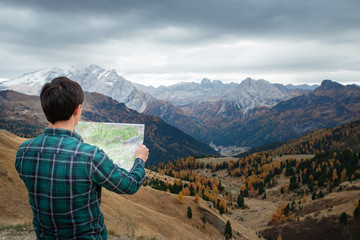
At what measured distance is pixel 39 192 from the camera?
452 centimetres

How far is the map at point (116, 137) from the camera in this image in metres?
7.16

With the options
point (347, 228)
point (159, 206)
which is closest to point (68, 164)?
point (159, 206)

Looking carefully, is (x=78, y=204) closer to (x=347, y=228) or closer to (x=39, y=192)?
(x=39, y=192)

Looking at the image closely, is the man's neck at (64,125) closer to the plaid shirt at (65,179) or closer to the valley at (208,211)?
the plaid shirt at (65,179)

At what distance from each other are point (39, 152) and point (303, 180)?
206m

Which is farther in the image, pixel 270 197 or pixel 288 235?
pixel 270 197

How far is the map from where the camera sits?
716 cm

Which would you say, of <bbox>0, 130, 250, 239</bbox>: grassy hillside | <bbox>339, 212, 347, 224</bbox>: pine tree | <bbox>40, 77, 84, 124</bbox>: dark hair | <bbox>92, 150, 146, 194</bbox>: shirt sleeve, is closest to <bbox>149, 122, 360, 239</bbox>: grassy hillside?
<bbox>339, 212, 347, 224</bbox>: pine tree

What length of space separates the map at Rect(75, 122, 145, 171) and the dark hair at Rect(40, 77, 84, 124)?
276cm

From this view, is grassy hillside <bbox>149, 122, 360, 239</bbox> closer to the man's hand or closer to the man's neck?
the man's hand

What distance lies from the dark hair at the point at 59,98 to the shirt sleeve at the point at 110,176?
39.1 inches

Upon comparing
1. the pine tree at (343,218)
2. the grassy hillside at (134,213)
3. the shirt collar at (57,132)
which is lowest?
the pine tree at (343,218)

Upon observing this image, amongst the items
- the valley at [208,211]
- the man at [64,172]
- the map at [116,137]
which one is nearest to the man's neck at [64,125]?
the man at [64,172]

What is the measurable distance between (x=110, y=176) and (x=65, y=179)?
77cm
